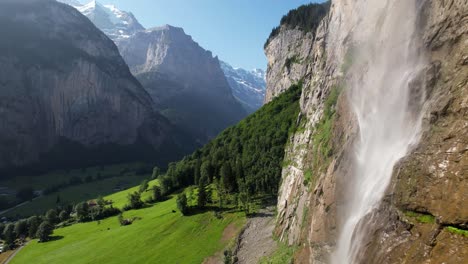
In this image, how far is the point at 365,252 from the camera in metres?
26.6

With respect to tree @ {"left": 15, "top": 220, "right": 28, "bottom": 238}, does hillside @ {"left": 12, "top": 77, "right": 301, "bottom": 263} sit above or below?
above

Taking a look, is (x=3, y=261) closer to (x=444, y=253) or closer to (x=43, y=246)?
(x=43, y=246)

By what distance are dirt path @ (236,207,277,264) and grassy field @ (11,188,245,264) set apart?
14.0ft

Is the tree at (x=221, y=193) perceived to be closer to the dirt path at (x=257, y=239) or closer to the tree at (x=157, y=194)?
the dirt path at (x=257, y=239)

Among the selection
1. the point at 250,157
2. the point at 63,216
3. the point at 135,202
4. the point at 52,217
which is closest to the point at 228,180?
the point at 250,157

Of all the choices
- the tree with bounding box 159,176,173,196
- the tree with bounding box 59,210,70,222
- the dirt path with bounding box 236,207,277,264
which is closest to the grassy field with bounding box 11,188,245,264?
the dirt path with bounding box 236,207,277,264

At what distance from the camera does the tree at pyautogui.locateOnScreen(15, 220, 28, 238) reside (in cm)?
13450

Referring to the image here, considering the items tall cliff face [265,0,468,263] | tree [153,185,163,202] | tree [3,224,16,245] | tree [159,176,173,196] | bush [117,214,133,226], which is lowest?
tree [3,224,16,245]

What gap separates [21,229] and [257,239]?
110m

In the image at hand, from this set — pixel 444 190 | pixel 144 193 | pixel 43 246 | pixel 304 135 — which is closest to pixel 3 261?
pixel 43 246

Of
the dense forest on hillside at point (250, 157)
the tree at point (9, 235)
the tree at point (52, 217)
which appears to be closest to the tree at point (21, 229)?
the tree at point (9, 235)

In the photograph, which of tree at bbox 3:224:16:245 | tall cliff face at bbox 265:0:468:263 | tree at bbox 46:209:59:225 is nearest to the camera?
tall cliff face at bbox 265:0:468:263

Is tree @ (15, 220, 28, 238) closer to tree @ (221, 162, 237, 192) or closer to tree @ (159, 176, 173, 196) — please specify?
tree @ (159, 176, 173, 196)

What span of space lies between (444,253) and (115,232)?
105 meters
